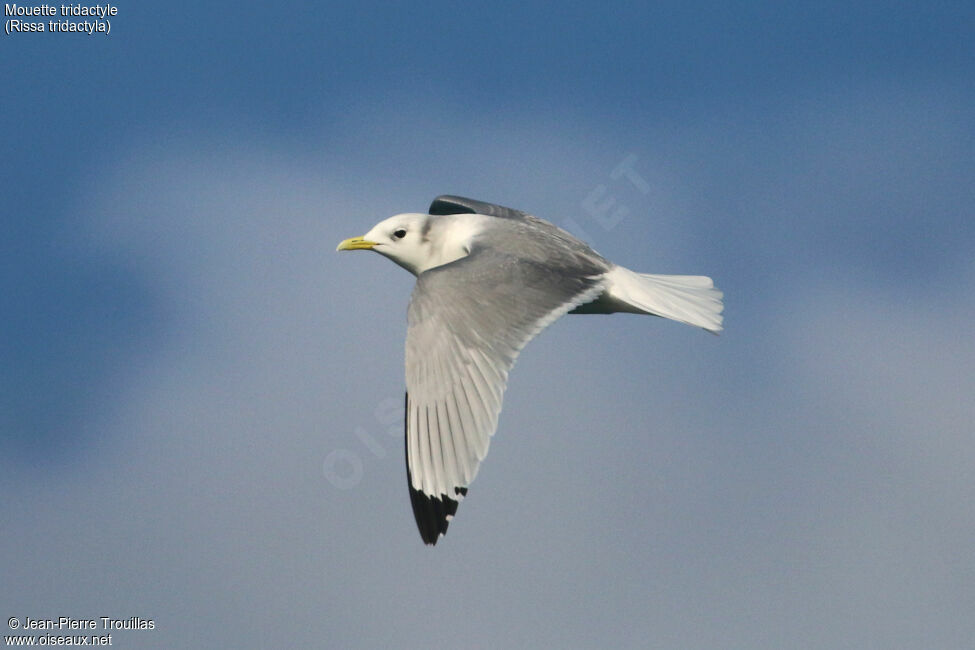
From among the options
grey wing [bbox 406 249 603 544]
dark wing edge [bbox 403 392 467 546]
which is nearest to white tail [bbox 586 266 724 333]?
grey wing [bbox 406 249 603 544]

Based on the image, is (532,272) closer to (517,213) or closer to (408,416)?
(408,416)

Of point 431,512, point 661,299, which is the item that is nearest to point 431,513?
point 431,512

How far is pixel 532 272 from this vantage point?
5242mm

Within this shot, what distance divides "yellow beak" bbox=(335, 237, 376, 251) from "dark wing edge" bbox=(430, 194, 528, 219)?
87 centimetres

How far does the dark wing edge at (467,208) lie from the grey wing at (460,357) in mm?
1630

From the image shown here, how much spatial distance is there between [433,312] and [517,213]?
2.21m

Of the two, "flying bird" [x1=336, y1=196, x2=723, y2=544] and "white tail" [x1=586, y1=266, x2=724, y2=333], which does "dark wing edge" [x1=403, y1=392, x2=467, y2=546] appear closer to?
"flying bird" [x1=336, y1=196, x2=723, y2=544]

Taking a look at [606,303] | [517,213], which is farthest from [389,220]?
[606,303]

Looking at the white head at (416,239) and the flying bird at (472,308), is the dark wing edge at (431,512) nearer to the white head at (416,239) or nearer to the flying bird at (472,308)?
the flying bird at (472,308)

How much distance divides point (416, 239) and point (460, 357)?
1604 mm

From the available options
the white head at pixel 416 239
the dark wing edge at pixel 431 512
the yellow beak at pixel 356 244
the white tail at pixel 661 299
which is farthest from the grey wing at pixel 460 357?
the yellow beak at pixel 356 244

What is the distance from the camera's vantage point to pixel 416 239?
6152 mm

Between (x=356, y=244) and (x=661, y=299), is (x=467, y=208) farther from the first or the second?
(x=661, y=299)

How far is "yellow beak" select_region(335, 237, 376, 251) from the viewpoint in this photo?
6.29 meters
